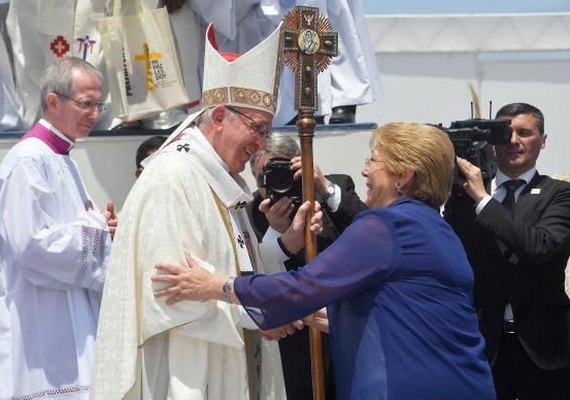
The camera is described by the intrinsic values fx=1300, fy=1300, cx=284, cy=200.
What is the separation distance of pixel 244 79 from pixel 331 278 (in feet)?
3.00

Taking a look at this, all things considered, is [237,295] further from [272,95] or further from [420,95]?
[420,95]

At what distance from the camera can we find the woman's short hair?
4492 mm

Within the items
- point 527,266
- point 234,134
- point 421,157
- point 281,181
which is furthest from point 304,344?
point 421,157

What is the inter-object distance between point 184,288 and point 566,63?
20.7 feet

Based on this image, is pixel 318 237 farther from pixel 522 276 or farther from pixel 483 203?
pixel 522 276

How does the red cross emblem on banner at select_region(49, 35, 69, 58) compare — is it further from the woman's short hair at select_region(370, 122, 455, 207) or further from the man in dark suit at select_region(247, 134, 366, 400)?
the woman's short hair at select_region(370, 122, 455, 207)

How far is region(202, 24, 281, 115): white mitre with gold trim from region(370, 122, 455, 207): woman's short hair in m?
0.54

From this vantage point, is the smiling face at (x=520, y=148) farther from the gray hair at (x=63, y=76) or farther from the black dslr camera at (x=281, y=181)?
the gray hair at (x=63, y=76)

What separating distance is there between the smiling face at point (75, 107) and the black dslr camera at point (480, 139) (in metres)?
1.68

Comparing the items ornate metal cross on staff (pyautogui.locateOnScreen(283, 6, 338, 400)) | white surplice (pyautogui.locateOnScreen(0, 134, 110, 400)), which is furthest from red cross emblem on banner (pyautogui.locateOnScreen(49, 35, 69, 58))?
ornate metal cross on staff (pyautogui.locateOnScreen(283, 6, 338, 400))

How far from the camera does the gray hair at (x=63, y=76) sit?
5.76m

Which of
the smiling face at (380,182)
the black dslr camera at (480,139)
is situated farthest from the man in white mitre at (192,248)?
the black dslr camera at (480,139)

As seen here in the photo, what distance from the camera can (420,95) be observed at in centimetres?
1021

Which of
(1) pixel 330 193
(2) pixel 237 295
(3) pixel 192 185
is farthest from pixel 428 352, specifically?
(1) pixel 330 193
